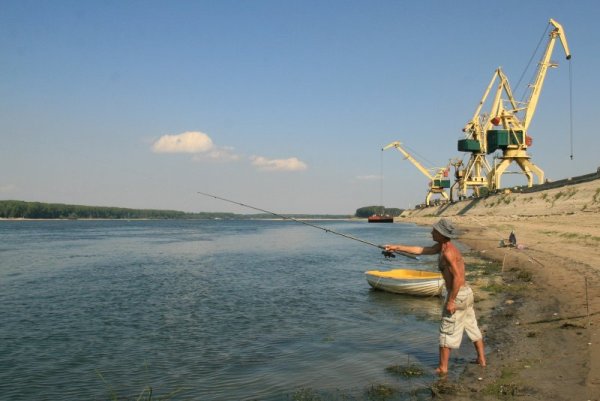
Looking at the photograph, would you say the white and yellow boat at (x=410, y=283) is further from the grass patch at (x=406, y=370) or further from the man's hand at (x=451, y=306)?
the man's hand at (x=451, y=306)

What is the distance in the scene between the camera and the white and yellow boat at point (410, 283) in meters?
18.9

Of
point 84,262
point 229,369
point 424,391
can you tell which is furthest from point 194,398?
point 84,262

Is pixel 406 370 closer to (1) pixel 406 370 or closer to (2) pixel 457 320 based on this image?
(1) pixel 406 370

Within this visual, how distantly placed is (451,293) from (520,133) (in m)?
79.9

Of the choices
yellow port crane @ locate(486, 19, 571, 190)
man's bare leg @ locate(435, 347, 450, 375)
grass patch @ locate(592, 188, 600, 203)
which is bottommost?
man's bare leg @ locate(435, 347, 450, 375)

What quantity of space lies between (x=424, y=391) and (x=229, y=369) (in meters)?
4.59

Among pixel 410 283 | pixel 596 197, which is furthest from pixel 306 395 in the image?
pixel 596 197

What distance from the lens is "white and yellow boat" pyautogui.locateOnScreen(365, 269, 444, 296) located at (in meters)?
18.9

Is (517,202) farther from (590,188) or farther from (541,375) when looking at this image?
(541,375)

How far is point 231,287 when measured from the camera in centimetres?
2425

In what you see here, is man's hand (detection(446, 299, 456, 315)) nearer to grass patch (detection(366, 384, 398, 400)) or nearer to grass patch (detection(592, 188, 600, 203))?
grass patch (detection(366, 384, 398, 400))

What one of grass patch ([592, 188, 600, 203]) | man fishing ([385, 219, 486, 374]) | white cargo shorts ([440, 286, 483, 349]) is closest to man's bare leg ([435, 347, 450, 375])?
man fishing ([385, 219, 486, 374])

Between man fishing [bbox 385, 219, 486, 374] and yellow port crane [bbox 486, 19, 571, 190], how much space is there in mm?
75311

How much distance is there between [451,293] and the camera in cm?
880
